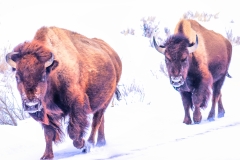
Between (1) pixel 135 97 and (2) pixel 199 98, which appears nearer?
(2) pixel 199 98

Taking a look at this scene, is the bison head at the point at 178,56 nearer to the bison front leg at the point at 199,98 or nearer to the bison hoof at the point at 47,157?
the bison front leg at the point at 199,98

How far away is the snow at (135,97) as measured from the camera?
3.08 meters

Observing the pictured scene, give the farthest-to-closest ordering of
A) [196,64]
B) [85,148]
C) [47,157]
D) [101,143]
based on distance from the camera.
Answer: [196,64], [101,143], [85,148], [47,157]

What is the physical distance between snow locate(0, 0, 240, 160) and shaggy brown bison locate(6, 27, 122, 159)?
170mm

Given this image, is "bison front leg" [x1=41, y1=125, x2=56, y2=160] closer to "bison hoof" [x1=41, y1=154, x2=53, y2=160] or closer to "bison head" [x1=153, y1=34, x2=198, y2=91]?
"bison hoof" [x1=41, y1=154, x2=53, y2=160]

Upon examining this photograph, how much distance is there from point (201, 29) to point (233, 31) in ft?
4.47

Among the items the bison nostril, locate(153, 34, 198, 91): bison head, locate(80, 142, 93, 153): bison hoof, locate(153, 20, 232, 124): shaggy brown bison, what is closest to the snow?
locate(80, 142, 93, 153): bison hoof

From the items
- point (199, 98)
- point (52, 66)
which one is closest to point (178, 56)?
point (199, 98)

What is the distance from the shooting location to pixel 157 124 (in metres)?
3.78

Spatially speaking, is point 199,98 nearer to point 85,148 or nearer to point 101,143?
point 101,143

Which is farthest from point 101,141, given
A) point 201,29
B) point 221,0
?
point 221,0

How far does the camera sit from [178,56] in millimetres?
3639

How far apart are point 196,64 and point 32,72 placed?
1.55m

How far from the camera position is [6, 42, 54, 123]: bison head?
2635mm
